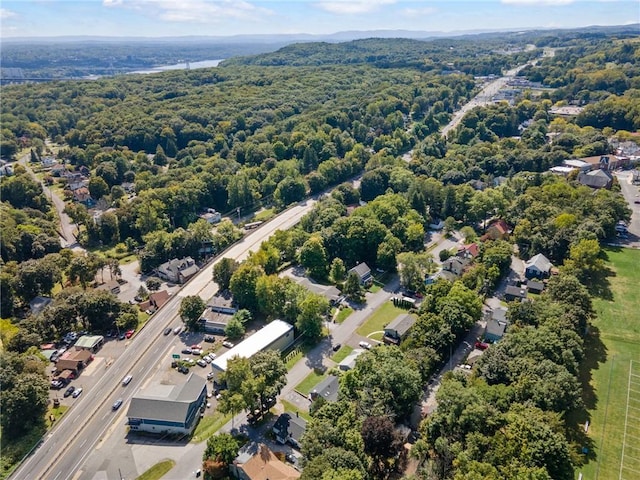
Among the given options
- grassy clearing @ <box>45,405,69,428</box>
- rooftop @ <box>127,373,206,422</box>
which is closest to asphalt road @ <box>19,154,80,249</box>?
grassy clearing @ <box>45,405,69,428</box>

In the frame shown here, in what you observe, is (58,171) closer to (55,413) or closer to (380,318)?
(55,413)

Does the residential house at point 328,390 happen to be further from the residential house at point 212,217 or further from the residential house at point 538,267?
the residential house at point 212,217

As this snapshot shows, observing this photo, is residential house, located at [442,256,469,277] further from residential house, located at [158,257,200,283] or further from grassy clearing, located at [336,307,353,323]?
residential house, located at [158,257,200,283]

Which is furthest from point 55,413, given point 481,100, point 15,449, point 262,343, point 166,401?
point 481,100

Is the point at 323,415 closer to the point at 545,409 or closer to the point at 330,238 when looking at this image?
the point at 545,409

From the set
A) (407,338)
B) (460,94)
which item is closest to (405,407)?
(407,338)
